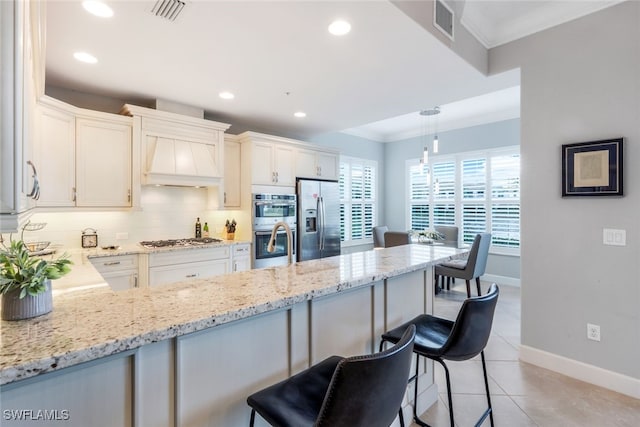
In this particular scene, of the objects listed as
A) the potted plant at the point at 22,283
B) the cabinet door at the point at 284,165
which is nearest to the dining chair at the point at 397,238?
the cabinet door at the point at 284,165

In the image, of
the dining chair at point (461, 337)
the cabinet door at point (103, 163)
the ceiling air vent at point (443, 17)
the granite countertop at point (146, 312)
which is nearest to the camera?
the granite countertop at point (146, 312)

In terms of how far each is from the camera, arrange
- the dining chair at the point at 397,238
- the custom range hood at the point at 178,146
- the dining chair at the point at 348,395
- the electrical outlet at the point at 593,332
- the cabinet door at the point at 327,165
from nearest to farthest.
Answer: the dining chair at the point at 348,395 → the electrical outlet at the point at 593,332 → the custom range hood at the point at 178,146 → the dining chair at the point at 397,238 → the cabinet door at the point at 327,165

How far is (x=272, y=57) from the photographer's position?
98.4 inches

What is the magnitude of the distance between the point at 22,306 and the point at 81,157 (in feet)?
8.81

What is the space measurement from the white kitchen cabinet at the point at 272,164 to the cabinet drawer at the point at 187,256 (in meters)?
1.03

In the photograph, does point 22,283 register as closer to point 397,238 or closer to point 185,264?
point 185,264

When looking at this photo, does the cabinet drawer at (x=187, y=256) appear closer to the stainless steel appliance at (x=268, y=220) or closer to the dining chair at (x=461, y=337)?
the stainless steel appliance at (x=268, y=220)

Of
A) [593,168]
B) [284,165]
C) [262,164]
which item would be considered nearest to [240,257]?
[262,164]

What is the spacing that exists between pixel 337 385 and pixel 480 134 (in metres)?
5.78

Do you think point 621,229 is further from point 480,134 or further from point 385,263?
point 480,134

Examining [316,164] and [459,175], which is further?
[459,175]

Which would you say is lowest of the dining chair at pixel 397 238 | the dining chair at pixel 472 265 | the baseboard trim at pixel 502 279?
the baseboard trim at pixel 502 279

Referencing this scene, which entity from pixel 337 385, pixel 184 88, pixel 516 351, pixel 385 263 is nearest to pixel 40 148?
pixel 184 88

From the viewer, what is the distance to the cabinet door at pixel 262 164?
4.07 metres
